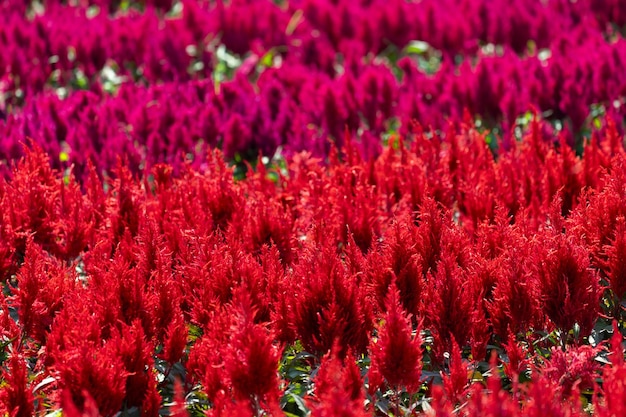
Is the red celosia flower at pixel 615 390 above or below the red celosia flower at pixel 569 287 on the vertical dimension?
above

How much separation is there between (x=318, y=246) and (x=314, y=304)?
525mm

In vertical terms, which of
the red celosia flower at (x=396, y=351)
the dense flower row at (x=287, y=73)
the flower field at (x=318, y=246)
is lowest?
the dense flower row at (x=287, y=73)

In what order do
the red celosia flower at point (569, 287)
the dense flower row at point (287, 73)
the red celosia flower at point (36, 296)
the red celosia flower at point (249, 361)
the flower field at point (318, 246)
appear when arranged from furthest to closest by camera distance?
the dense flower row at point (287, 73), the red celosia flower at point (36, 296), the red celosia flower at point (569, 287), the flower field at point (318, 246), the red celosia flower at point (249, 361)

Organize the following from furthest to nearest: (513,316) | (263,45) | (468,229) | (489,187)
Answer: (263,45), (489,187), (468,229), (513,316)

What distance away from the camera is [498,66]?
6426 millimetres

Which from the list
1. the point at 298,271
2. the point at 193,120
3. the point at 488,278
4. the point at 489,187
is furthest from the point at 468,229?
the point at 193,120

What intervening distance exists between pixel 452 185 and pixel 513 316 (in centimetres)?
140

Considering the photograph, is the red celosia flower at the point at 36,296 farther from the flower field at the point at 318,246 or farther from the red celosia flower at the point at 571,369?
the red celosia flower at the point at 571,369

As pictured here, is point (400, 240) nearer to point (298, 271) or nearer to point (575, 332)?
point (298, 271)

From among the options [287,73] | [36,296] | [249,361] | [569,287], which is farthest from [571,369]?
[287,73]

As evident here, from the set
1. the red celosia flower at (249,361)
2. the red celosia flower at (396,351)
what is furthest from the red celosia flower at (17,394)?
the red celosia flower at (396,351)

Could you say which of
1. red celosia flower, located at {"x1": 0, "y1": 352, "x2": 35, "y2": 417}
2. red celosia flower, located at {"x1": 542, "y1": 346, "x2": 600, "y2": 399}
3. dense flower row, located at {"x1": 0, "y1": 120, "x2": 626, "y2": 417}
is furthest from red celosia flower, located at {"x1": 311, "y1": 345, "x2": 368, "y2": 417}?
red celosia flower, located at {"x1": 0, "y1": 352, "x2": 35, "y2": 417}

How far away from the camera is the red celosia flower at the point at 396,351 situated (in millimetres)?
2914

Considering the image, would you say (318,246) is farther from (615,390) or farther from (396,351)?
(615,390)
